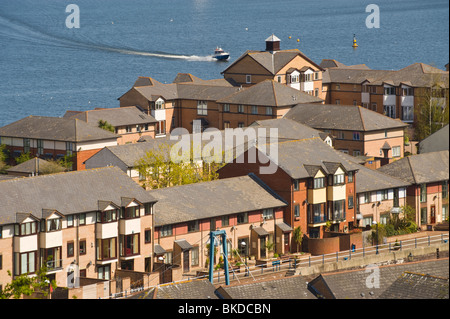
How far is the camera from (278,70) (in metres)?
114

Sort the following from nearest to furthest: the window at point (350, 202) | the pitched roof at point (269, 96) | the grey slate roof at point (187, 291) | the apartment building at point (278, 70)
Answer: the grey slate roof at point (187, 291), the window at point (350, 202), the pitched roof at point (269, 96), the apartment building at point (278, 70)

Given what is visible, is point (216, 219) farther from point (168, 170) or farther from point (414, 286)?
point (414, 286)

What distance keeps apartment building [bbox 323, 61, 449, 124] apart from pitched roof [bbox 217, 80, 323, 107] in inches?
350

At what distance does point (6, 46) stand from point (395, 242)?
138911mm

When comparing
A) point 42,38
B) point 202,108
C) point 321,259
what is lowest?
point 321,259

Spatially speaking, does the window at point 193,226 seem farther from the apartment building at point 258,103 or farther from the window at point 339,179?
the apartment building at point 258,103

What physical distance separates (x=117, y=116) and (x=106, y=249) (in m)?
45.3

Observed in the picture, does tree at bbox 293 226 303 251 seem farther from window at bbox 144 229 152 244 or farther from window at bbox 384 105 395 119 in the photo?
window at bbox 384 105 395 119

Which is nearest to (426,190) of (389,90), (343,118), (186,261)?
(186,261)

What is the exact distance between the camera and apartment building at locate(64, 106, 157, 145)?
101875 mm

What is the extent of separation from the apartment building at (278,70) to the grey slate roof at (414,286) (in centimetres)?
6738

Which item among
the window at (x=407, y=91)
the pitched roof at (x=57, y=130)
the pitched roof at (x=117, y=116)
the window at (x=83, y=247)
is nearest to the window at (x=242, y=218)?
the window at (x=83, y=247)

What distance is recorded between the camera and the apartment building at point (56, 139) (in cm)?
9269

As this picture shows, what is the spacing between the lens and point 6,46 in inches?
7761
